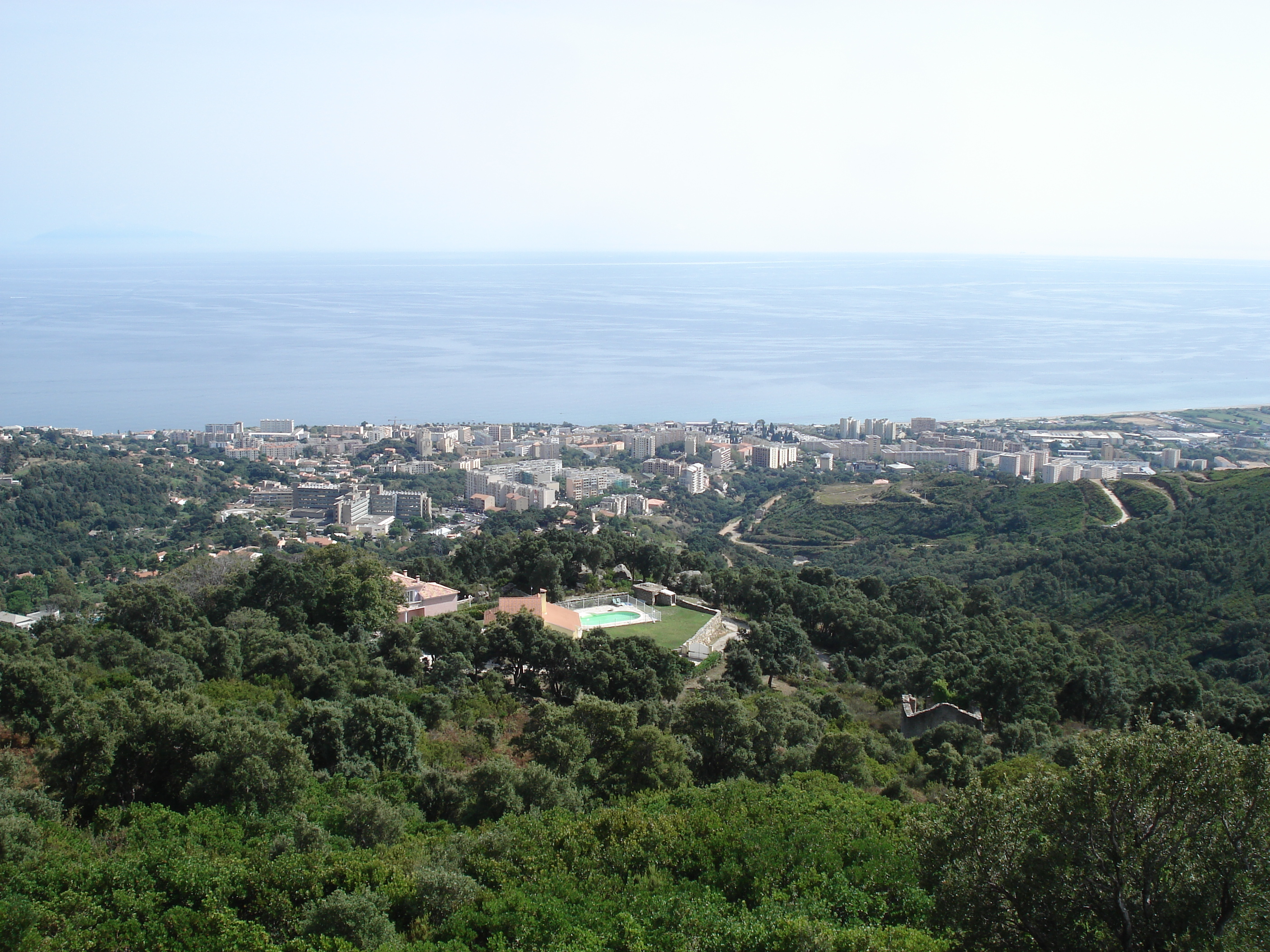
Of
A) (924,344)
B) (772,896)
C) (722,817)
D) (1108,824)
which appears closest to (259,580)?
(722,817)

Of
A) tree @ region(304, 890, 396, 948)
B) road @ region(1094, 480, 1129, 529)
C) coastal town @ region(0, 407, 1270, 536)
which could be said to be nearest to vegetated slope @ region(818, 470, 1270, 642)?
road @ region(1094, 480, 1129, 529)

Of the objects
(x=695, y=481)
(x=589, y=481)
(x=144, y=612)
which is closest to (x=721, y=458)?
(x=695, y=481)

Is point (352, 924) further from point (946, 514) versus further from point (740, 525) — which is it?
point (740, 525)

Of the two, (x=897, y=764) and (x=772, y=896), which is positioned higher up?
(x=772, y=896)

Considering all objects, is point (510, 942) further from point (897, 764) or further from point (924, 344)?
point (924, 344)

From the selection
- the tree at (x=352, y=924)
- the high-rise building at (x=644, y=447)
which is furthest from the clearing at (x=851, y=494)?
the tree at (x=352, y=924)

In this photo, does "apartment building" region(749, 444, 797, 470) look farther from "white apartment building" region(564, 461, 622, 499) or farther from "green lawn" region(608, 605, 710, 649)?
"green lawn" region(608, 605, 710, 649)

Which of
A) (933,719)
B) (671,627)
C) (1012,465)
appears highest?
(671,627)
